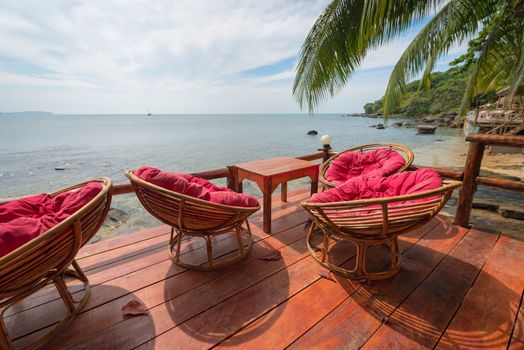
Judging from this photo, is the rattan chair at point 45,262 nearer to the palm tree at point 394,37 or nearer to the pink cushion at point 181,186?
the pink cushion at point 181,186

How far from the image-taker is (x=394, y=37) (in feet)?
11.7

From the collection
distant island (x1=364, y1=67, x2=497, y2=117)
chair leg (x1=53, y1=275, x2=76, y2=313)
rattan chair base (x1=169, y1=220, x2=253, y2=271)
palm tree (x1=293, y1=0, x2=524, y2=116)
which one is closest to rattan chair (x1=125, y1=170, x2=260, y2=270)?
rattan chair base (x1=169, y1=220, x2=253, y2=271)

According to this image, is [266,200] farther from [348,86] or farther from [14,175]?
[14,175]

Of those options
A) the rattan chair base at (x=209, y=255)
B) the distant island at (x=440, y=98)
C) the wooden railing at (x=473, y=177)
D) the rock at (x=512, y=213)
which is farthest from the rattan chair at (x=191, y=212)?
the distant island at (x=440, y=98)

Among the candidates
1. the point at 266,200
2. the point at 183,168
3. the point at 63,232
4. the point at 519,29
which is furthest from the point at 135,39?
the point at 183,168

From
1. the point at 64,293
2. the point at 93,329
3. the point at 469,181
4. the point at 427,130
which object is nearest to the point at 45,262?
the point at 64,293

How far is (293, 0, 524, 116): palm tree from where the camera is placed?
332 centimetres

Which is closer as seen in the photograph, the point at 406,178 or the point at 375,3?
the point at 406,178

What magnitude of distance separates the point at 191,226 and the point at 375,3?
130 inches

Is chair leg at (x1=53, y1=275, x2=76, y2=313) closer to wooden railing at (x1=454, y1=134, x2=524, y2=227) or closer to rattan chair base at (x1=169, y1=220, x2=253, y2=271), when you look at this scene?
rattan chair base at (x1=169, y1=220, x2=253, y2=271)

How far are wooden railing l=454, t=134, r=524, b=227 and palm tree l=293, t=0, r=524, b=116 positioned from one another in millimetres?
1870

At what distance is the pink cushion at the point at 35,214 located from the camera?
3.30 ft

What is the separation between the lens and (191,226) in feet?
5.29

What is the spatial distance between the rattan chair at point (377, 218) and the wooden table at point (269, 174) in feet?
2.28
